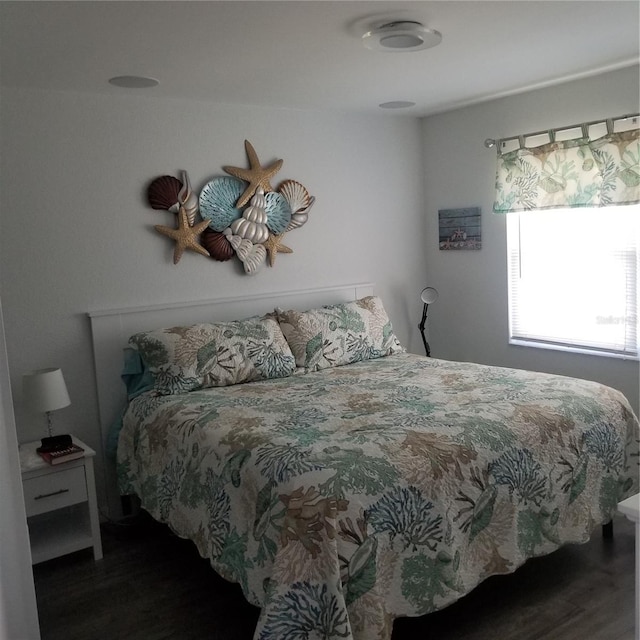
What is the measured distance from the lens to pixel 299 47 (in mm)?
2701

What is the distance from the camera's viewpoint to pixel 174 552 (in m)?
3.08

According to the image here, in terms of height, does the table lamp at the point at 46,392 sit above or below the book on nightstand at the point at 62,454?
above

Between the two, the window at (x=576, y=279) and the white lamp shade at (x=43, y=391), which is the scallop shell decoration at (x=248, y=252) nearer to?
the white lamp shade at (x=43, y=391)

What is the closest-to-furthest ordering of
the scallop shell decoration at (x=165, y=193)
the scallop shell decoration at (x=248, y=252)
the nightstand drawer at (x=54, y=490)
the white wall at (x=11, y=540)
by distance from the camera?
the white wall at (x=11, y=540), the nightstand drawer at (x=54, y=490), the scallop shell decoration at (x=165, y=193), the scallop shell decoration at (x=248, y=252)

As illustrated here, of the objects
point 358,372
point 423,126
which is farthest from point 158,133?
point 423,126

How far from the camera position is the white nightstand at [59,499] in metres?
2.86

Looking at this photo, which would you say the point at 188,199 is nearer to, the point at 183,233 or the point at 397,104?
the point at 183,233

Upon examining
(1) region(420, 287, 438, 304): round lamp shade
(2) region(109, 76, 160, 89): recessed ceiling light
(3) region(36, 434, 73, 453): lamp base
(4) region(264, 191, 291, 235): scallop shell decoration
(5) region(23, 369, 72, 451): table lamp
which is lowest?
(3) region(36, 434, 73, 453): lamp base

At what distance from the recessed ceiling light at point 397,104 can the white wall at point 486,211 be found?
0.44 meters

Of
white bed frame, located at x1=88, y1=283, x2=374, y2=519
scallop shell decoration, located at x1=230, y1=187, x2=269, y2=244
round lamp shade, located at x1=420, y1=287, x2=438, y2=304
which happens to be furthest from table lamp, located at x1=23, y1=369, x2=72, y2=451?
round lamp shade, located at x1=420, y1=287, x2=438, y2=304

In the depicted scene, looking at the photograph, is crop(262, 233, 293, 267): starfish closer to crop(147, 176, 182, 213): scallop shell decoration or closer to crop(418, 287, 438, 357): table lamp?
crop(147, 176, 182, 213): scallop shell decoration

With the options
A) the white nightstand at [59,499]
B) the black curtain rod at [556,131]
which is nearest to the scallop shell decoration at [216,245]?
the white nightstand at [59,499]

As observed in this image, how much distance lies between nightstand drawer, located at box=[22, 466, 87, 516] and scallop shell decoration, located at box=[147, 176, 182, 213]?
1.44 metres

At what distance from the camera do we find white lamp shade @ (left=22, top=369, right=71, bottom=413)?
290 centimetres
